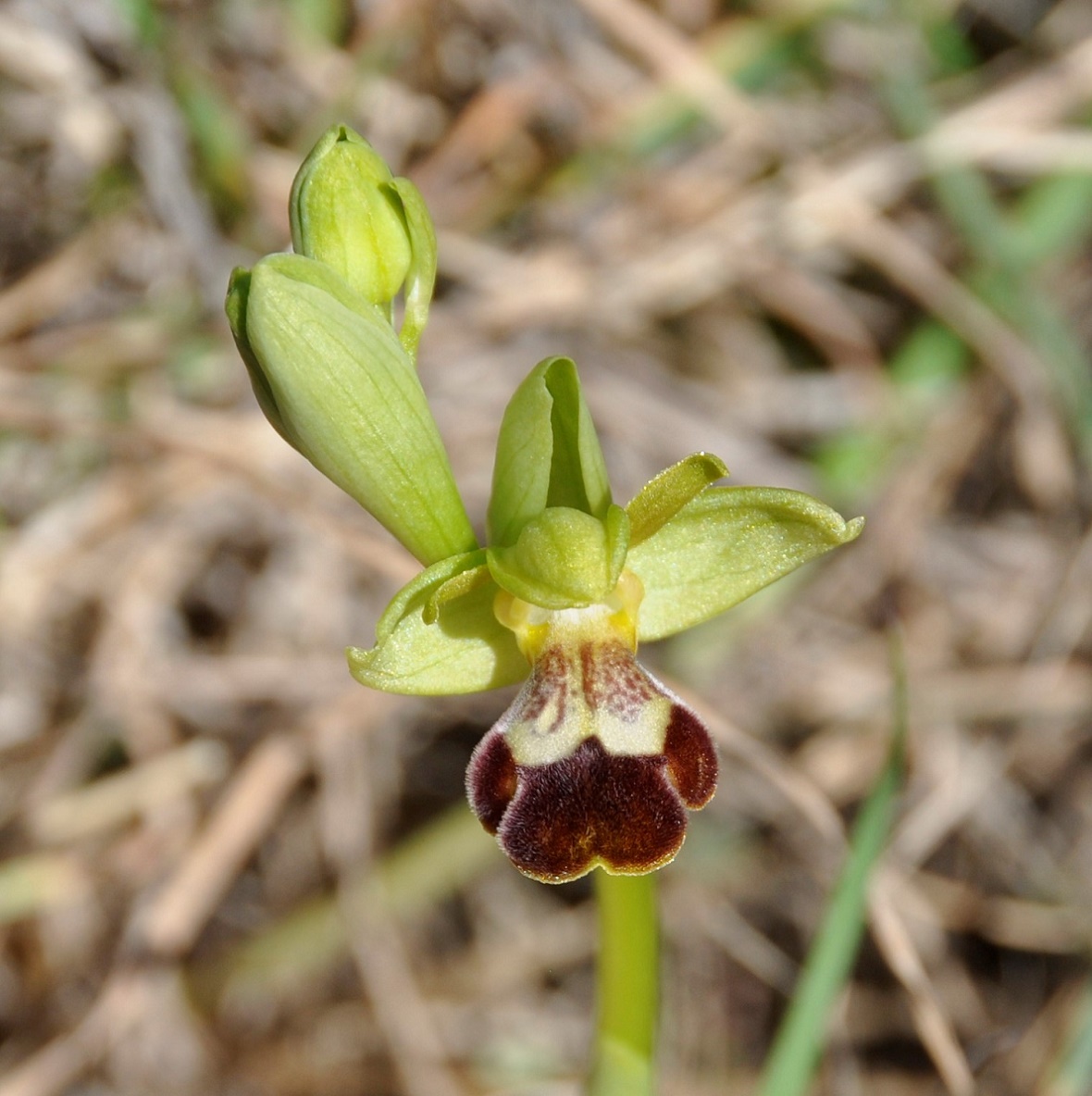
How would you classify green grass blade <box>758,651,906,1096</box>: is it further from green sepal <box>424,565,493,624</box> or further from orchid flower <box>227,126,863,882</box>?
green sepal <box>424,565,493,624</box>

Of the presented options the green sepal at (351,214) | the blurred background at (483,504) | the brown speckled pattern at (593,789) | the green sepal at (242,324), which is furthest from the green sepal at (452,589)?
the blurred background at (483,504)

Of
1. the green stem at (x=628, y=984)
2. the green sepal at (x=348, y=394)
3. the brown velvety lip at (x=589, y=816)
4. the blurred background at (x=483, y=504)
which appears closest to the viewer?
→ the green sepal at (x=348, y=394)

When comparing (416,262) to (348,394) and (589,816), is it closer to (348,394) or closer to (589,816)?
(348,394)

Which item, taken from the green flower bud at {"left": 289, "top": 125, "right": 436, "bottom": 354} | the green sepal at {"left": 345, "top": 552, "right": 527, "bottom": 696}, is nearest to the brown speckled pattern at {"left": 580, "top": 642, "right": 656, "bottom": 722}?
the green sepal at {"left": 345, "top": 552, "right": 527, "bottom": 696}

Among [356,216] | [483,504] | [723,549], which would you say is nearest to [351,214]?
[356,216]

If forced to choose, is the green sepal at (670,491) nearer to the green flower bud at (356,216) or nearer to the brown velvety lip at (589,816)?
the brown velvety lip at (589,816)
